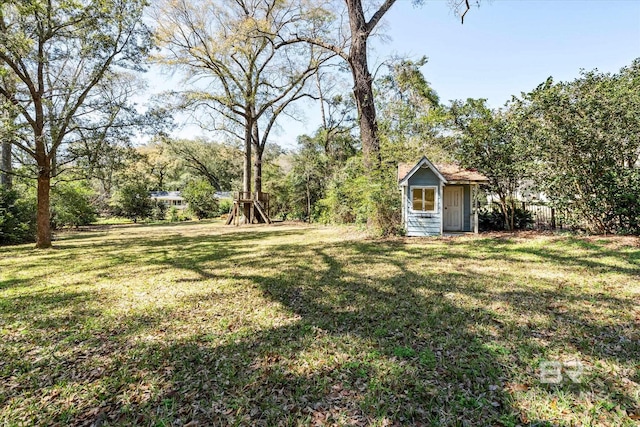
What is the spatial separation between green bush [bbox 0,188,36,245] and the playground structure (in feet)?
29.0

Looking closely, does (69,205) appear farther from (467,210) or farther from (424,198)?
(467,210)

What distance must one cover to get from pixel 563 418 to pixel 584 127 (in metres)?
9.26

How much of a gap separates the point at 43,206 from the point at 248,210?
395 inches

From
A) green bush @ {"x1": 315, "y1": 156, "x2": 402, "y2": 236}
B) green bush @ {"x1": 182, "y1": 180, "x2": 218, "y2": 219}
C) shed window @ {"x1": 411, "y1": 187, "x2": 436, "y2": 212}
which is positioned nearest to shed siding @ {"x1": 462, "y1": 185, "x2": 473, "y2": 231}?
shed window @ {"x1": 411, "y1": 187, "x2": 436, "y2": 212}

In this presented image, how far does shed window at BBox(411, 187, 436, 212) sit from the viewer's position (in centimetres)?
1062

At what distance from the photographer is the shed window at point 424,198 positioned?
10.6 m

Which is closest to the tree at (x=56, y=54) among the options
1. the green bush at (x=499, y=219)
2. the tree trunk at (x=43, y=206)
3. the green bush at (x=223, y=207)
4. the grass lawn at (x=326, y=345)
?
the tree trunk at (x=43, y=206)

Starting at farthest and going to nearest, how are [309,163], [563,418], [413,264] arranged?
[309,163]
[413,264]
[563,418]

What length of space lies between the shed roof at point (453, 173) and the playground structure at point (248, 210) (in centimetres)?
940

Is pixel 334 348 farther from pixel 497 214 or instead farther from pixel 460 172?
pixel 497 214

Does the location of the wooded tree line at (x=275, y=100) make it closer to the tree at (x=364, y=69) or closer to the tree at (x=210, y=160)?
the tree at (x=364, y=69)

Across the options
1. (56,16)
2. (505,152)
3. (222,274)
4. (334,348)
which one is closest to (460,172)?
(505,152)

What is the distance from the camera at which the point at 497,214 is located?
1194 centimetres

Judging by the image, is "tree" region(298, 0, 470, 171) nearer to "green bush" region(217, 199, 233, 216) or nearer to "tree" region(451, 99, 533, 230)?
"tree" region(451, 99, 533, 230)
